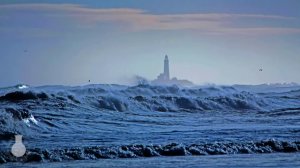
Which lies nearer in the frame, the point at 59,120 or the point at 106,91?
the point at 59,120

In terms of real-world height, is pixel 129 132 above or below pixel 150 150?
above

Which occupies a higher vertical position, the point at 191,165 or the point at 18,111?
the point at 18,111

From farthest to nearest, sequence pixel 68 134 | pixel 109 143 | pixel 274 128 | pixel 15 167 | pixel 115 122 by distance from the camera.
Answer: pixel 115 122 < pixel 274 128 < pixel 68 134 < pixel 109 143 < pixel 15 167

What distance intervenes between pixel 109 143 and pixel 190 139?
2457 mm

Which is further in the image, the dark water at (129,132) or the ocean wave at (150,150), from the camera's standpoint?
the dark water at (129,132)

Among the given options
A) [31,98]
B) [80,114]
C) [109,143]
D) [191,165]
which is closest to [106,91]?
[31,98]

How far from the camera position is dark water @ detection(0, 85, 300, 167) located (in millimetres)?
15492

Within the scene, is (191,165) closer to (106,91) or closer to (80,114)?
(80,114)

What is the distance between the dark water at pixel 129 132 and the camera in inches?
610

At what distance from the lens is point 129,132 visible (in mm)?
20672

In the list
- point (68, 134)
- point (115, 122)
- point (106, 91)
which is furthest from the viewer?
point (106, 91)

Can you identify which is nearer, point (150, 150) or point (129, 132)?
point (150, 150)

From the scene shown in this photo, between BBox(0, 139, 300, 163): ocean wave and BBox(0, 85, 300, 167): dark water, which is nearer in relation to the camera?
BBox(0, 139, 300, 163): ocean wave

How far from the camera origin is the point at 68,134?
19.8 meters
